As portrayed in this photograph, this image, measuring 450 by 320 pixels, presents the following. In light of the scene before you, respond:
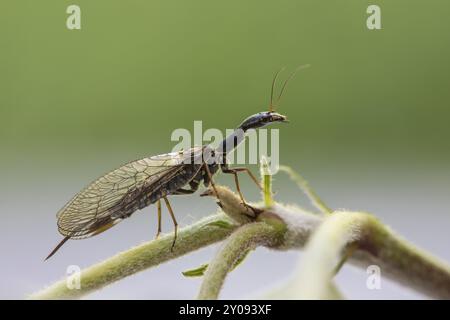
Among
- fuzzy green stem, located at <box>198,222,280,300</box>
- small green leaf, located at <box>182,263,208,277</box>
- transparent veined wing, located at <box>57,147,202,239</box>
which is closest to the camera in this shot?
fuzzy green stem, located at <box>198,222,280,300</box>

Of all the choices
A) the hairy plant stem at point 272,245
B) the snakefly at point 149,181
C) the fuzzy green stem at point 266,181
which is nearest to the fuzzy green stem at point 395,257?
the hairy plant stem at point 272,245

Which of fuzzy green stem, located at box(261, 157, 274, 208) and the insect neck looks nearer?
fuzzy green stem, located at box(261, 157, 274, 208)

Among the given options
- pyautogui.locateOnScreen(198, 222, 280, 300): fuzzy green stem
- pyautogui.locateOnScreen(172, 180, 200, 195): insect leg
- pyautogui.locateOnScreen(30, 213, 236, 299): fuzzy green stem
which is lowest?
pyautogui.locateOnScreen(172, 180, 200, 195): insect leg

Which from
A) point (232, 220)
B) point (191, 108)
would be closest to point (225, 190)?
point (232, 220)

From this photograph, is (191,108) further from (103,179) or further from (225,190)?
(225,190)

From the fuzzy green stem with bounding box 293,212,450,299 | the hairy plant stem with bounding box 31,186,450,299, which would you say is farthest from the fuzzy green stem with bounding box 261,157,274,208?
the fuzzy green stem with bounding box 293,212,450,299

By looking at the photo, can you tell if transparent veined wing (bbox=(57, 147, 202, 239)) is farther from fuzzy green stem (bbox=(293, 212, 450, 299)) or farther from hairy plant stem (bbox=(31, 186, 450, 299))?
fuzzy green stem (bbox=(293, 212, 450, 299))

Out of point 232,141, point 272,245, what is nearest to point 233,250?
point 272,245

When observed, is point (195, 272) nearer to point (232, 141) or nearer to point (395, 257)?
point (395, 257)
